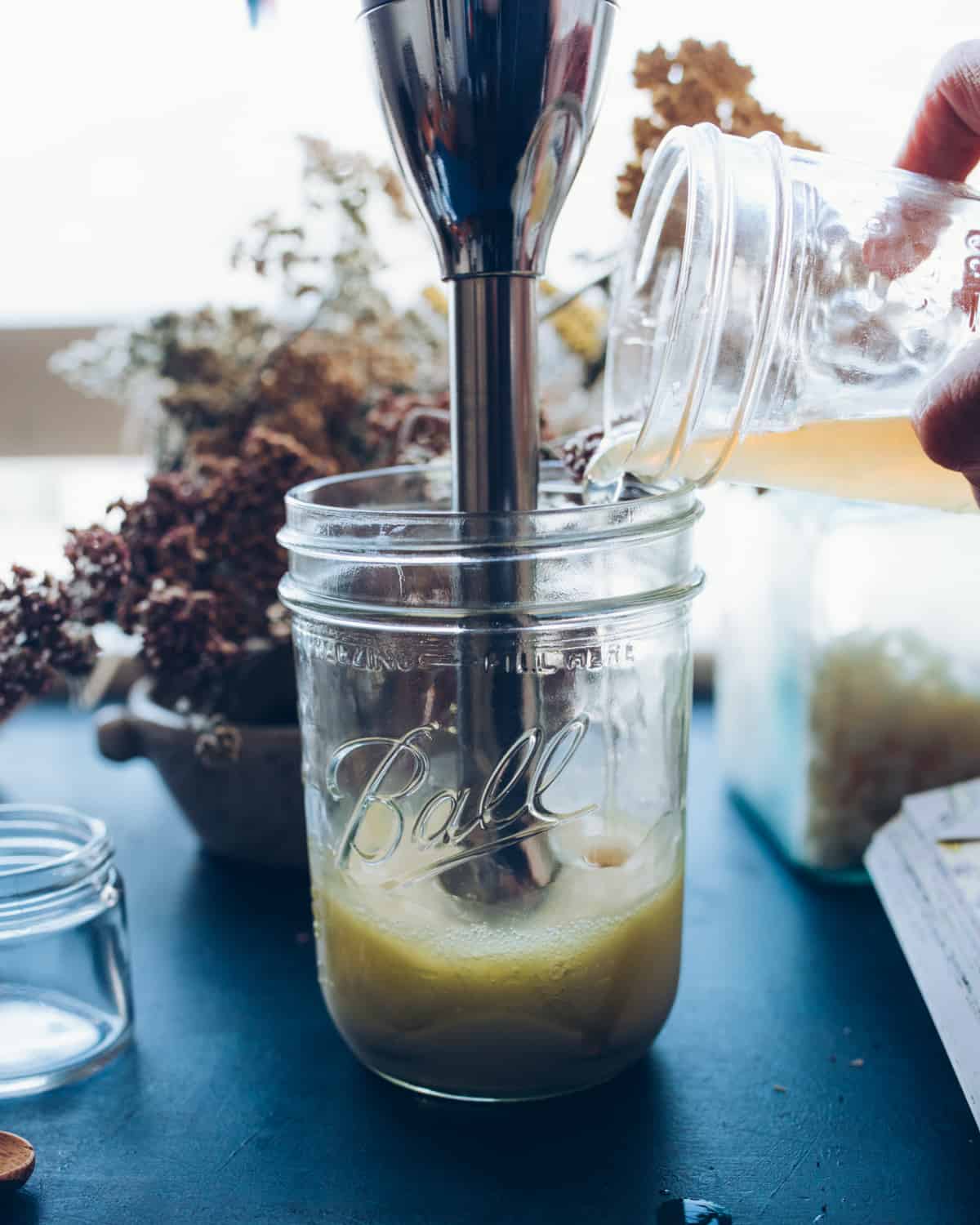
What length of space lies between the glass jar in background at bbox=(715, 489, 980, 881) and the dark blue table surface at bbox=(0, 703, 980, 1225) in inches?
2.6

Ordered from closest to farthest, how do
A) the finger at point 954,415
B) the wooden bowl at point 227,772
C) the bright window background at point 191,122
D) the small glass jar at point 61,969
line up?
1. the finger at point 954,415
2. the small glass jar at point 61,969
3. the wooden bowl at point 227,772
4. the bright window background at point 191,122

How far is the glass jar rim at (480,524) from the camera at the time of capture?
0.45m

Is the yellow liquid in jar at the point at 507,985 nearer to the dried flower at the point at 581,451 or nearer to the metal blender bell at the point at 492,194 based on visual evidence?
the metal blender bell at the point at 492,194

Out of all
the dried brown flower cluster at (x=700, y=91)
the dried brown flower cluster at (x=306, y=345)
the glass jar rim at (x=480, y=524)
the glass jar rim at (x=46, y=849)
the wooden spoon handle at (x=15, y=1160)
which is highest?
the dried brown flower cluster at (x=700, y=91)

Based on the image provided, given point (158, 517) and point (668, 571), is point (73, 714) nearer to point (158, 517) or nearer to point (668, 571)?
point (158, 517)

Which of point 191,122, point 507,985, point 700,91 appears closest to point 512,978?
point 507,985

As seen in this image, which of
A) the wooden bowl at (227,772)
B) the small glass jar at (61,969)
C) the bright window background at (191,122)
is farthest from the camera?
the bright window background at (191,122)

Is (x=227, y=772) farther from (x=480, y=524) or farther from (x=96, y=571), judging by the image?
(x=480, y=524)

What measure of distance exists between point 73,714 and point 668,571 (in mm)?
771

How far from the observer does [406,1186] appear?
463mm

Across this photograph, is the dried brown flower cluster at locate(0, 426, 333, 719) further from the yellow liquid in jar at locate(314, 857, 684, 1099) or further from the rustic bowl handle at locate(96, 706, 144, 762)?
the yellow liquid in jar at locate(314, 857, 684, 1099)

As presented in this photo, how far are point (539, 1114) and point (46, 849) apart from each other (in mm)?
300

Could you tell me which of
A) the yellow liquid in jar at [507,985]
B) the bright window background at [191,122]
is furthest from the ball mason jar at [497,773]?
the bright window background at [191,122]

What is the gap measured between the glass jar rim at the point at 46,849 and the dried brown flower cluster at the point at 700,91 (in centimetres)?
45
